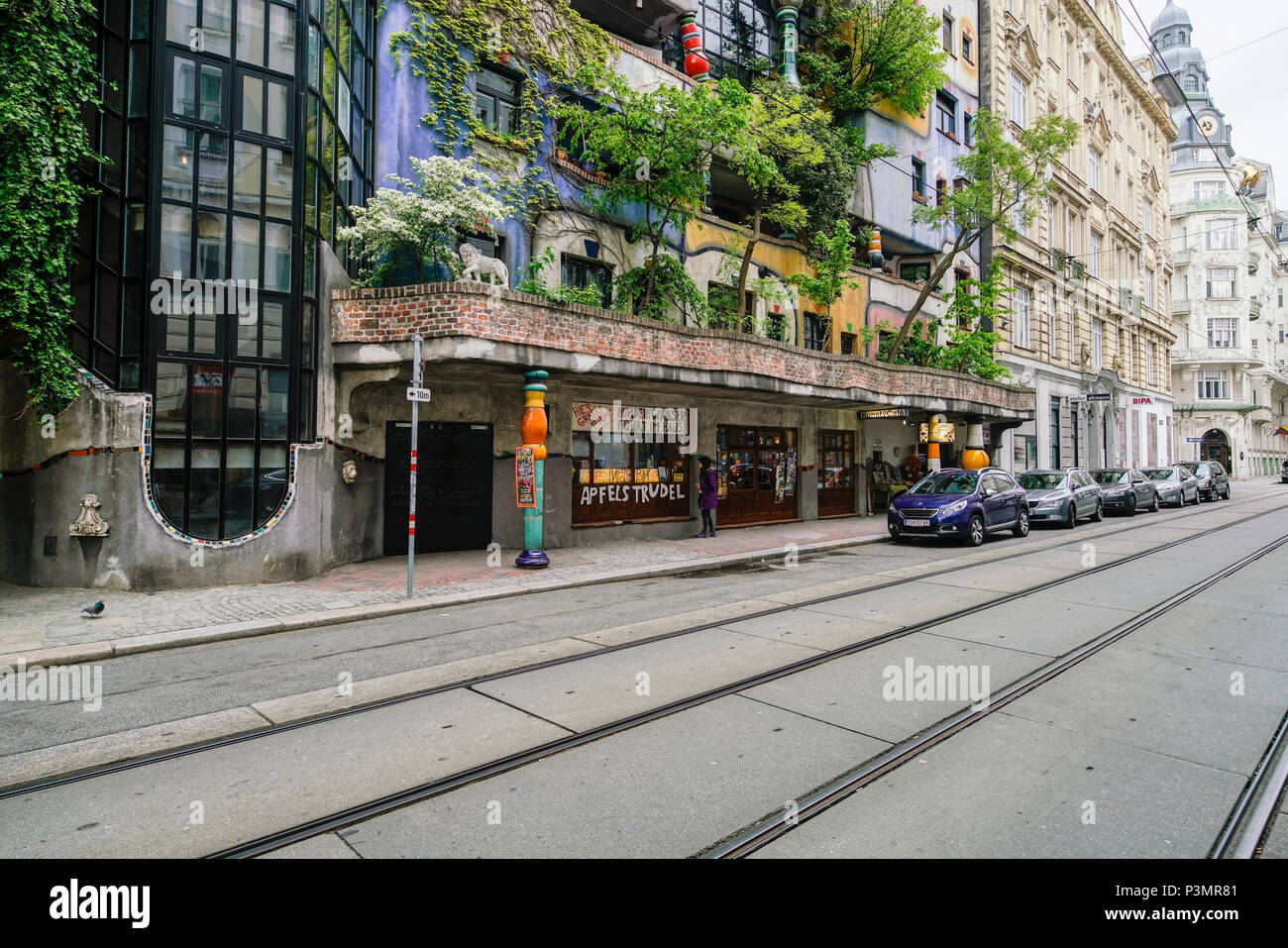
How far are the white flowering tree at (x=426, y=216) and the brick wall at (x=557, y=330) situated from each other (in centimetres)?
109

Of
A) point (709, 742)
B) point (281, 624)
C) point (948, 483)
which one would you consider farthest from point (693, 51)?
point (709, 742)

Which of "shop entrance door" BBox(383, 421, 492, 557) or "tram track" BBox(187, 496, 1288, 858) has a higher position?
→ "shop entrance door" BBox(383, 421, 492, 557)

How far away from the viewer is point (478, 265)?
1202cm

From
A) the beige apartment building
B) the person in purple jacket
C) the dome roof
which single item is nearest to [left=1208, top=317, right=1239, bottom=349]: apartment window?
the beige apartment building

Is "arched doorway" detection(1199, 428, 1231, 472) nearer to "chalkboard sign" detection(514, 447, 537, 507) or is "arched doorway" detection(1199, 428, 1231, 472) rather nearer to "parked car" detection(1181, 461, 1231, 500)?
"parked car" detection(1181, 461, 1231, 500)

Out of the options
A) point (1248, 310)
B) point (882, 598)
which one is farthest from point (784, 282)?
point (1248, 310)

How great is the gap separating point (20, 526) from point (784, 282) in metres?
18.8

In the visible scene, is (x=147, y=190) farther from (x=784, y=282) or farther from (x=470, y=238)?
(x=784, y=282)

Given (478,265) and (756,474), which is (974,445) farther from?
(478,265)

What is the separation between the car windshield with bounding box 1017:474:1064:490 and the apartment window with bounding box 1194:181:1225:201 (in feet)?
191

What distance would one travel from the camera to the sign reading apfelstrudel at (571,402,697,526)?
16172mm

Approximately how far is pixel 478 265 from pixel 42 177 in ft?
18.6

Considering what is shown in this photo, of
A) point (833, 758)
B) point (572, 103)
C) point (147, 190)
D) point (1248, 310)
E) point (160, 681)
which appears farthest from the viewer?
point (1248, 310)

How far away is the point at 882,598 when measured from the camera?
9570 mm
